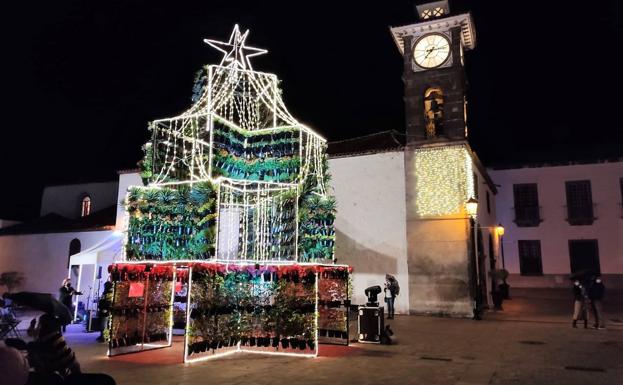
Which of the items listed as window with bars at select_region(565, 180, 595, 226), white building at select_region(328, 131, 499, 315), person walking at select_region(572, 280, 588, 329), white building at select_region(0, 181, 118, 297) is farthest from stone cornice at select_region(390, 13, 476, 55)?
white building at select_region(0, 181, 118, 297)

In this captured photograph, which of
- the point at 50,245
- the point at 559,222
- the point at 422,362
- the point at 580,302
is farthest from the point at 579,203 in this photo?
the point at 50,245

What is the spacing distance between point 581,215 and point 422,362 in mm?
23757

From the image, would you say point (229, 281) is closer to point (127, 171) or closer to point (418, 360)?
point (418, 360)

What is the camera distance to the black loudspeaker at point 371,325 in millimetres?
10883

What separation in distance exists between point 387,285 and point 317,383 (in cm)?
826

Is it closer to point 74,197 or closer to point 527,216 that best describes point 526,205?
point 527,216

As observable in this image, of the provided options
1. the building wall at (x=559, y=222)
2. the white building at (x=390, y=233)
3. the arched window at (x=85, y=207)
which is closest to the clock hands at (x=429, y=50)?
the white building at (x=390, y=233)

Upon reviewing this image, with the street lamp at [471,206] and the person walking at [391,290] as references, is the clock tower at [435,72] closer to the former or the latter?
the street lamp at [471,206]

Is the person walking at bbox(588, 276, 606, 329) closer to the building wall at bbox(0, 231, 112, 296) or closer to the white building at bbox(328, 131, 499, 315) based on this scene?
the white building at bbox(328, 131, 499, 315)

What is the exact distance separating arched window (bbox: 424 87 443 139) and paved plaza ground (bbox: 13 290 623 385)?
25.1ft

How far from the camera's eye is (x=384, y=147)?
18.3m

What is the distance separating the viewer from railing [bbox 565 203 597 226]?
1070 inches

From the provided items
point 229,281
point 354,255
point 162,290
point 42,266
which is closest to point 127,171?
point 42,266

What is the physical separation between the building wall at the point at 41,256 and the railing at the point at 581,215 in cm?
2643
